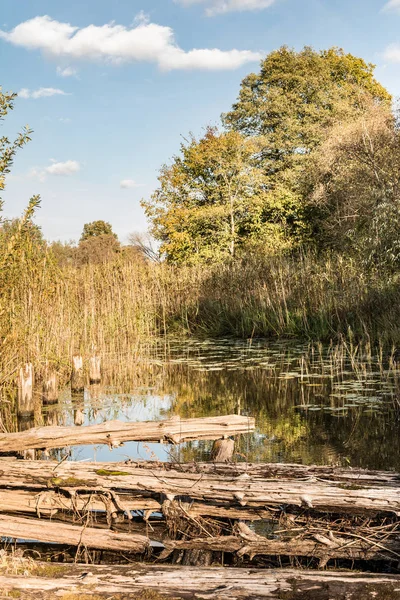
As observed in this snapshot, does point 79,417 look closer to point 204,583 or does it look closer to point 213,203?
point 204,583

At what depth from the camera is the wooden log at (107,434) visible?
4.25 metres

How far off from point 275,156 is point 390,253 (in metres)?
18.5

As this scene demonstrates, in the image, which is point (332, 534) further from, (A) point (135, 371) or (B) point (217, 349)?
(B) point (217, 349)

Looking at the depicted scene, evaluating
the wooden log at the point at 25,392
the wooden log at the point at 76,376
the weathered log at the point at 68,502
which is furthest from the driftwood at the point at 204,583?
the wooden log at the point at 76,376

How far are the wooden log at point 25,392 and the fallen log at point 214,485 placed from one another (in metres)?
2.66

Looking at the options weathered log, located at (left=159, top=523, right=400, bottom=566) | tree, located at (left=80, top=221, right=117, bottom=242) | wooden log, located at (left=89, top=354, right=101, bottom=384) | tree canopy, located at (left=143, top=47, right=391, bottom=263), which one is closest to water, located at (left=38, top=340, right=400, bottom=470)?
wooden log, located at (left=89, top=354, right=101, bottom=384)

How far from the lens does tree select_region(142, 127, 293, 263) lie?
25.2m

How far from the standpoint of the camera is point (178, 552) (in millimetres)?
3369

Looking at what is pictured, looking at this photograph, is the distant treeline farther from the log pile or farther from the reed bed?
the log pile

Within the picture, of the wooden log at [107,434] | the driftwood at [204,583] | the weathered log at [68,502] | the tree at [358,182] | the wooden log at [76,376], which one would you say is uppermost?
the tree at [358,182]

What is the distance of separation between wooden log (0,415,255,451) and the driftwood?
1.45 meters

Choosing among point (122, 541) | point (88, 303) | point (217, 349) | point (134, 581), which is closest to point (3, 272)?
point (88, 303)

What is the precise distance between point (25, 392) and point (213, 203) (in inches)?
809

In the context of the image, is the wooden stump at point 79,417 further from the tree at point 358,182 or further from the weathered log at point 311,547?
the tree at point 358,182
